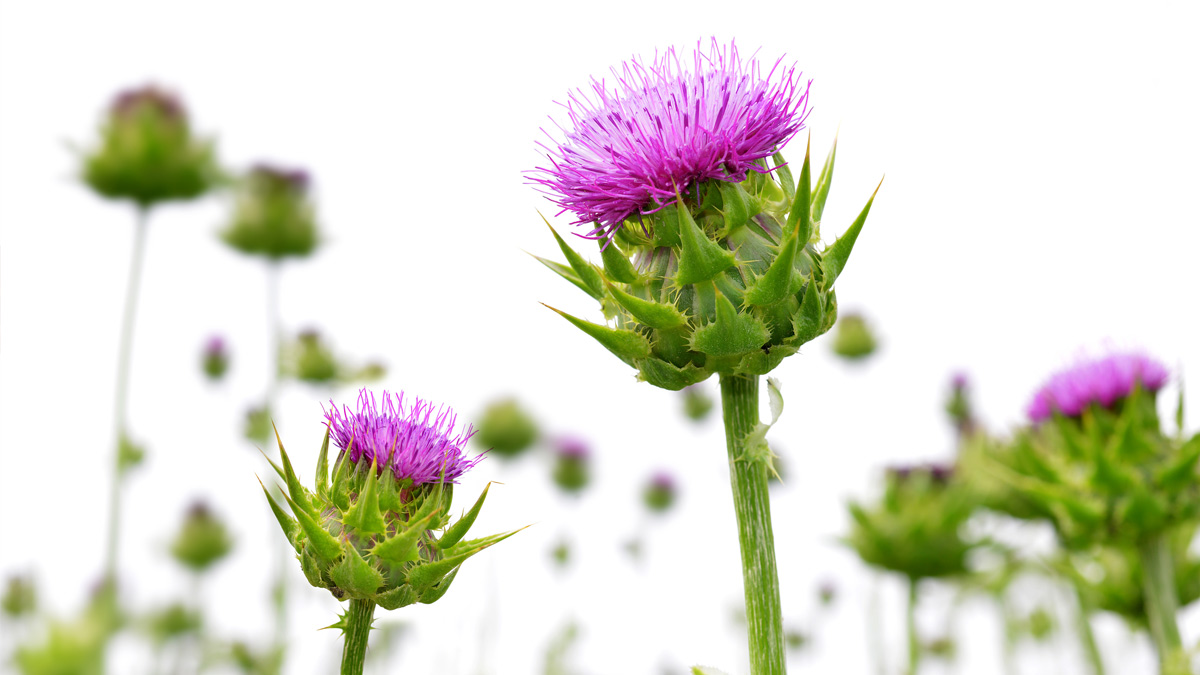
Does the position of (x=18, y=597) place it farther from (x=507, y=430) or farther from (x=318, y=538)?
(x=318, y=538)

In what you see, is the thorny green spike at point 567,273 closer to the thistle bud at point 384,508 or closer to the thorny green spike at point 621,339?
the thorny green spike at point 621,339

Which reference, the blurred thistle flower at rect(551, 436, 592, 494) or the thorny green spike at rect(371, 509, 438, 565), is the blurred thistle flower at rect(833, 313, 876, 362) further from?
the thorny green spike at rect(371, 509, 438, 565)

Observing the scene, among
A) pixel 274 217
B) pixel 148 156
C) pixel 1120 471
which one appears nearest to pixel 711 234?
pixel 1120 471

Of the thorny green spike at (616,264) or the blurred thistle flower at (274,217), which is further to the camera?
the blurred thistle flower at (274,217)

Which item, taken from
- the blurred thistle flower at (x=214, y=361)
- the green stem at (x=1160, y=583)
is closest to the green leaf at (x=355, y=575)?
the green stem at (x=1160, y=583)

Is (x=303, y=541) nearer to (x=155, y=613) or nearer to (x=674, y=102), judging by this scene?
(x=674, y=102)

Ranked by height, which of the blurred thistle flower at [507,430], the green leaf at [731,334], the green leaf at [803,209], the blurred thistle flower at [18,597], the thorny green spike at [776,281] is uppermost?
the blurred thistle flower at [507,430]

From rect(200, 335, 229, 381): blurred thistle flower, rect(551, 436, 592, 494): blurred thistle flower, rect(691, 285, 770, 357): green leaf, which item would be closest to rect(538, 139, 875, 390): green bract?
rect(691, 285, 770, 357): green leaf
